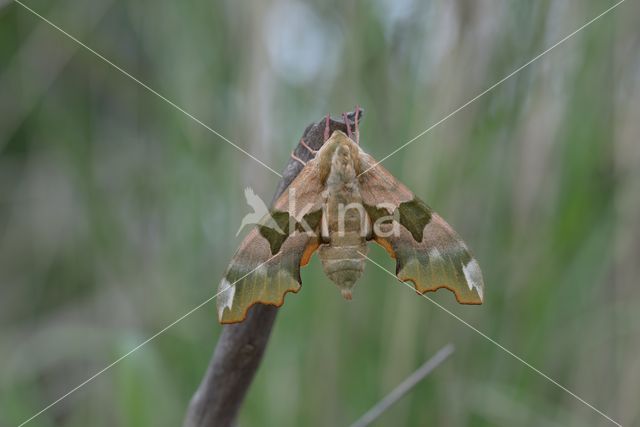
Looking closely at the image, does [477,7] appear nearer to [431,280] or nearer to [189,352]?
[431,280]

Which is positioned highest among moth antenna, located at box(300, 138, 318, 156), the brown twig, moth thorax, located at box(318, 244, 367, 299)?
moth antenna, located at box(300, 138, 318, 156)

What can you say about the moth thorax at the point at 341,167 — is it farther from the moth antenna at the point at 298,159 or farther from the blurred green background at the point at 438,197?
the blurred green background at the point at 438,197

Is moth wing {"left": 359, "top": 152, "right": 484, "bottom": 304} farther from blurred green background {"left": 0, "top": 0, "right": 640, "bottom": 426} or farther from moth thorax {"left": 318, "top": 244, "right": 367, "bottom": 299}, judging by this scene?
blurred green background {"left": 0, "top": 0, "right": 640, "bottom": 426}

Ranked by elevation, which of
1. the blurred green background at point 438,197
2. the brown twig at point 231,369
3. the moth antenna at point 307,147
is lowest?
the brown twig at point 231,369

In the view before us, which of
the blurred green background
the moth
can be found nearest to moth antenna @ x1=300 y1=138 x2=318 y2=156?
the moth

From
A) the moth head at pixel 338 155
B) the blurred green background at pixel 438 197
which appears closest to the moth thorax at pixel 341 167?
the moth head at pixel 338 155

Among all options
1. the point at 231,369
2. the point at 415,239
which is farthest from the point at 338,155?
the point at 231,369

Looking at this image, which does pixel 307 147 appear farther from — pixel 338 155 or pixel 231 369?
pixel 231 369
